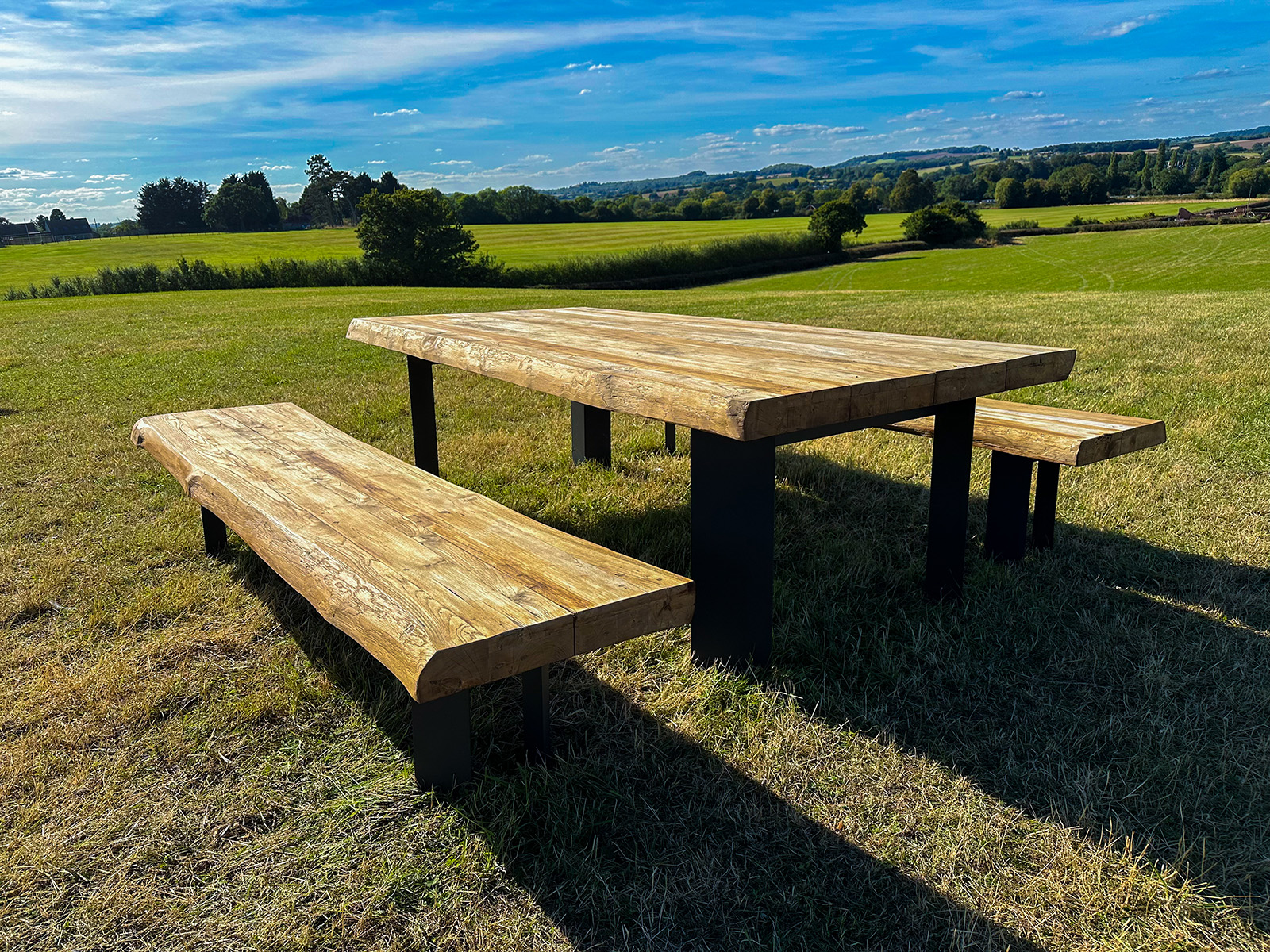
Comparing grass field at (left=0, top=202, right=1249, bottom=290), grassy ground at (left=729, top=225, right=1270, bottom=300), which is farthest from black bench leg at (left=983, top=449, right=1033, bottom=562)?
grass field at (left=0, top=202, right=1249, bottom=290)

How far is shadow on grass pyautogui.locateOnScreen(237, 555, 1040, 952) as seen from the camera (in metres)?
1.70

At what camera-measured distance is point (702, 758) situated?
7.42 ft

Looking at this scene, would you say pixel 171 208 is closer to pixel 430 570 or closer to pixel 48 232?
pixel 48 232

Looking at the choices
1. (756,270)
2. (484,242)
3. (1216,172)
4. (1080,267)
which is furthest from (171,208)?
(1216,172)

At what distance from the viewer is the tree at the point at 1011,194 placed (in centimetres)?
8488

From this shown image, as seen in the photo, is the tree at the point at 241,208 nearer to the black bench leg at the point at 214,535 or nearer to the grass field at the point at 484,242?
the grass field at the point at 484,242

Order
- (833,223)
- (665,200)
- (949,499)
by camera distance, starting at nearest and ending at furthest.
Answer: (949,499), (833,223), (665,200)

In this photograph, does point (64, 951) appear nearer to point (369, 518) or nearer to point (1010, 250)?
point (369, 518)

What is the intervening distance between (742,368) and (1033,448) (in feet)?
4.28

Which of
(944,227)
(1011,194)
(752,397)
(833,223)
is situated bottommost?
(752,397)

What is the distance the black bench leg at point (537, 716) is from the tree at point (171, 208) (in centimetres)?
9618

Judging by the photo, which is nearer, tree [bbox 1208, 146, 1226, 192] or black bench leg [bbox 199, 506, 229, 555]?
black bench leg [bbox 199, 506, 229, 555]

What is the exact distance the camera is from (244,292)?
Result: 76.1ft

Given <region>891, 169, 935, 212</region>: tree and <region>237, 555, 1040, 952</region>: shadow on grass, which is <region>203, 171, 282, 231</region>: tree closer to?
<region>891, 169, 935, 212</region>: tree
